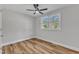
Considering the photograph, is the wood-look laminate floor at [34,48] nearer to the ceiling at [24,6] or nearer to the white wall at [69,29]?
the white wall at [69,29]

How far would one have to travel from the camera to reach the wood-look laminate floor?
1484 millimetres

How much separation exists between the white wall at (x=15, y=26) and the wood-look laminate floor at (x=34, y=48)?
8 cm

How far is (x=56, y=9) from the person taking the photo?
148cm

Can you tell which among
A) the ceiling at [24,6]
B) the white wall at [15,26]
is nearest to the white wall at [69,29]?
the ceiling at [24,6]

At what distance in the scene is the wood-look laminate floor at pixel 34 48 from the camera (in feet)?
4.87

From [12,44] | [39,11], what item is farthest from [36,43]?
[39,11]

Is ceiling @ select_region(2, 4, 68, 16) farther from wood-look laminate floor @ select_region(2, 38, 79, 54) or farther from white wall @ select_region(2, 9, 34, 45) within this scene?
wood-look laminate floor @ select_region(2, 38, 79, 54)

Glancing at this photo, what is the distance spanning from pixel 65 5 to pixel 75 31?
371 millimetres

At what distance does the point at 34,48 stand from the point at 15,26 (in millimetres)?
402

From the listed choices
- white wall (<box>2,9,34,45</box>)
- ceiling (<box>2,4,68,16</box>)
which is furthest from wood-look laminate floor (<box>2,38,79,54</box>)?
ceiling (<box>2,4,68,16</box>)

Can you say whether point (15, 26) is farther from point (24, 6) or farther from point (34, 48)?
point (34, 48)

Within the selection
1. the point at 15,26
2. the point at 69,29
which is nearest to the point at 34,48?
the point at 15,26

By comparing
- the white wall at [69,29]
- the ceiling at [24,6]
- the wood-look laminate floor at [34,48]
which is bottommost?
the wood-look laminate floor at [34,48]

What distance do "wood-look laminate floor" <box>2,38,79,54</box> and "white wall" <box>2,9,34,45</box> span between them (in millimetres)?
76
